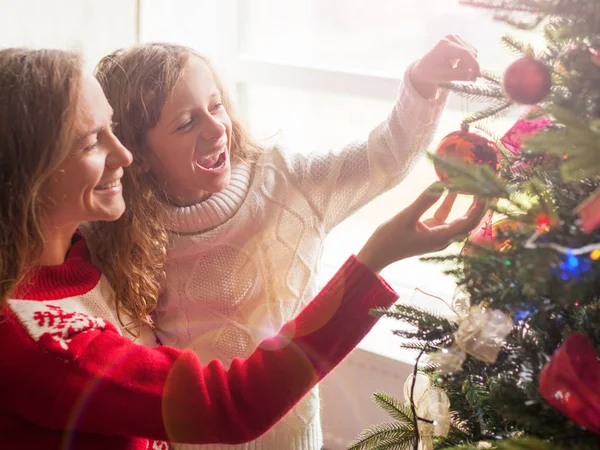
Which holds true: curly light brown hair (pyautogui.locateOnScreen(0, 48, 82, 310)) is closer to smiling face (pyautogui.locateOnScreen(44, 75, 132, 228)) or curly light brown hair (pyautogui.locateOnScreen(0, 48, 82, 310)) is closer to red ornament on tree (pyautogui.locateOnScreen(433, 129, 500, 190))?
smiling face (pyautogui.locateOnScreen(44, 75, 132, 228))

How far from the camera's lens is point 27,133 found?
3.01 feet

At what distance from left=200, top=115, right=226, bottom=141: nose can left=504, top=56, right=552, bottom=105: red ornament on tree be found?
578 millimetres

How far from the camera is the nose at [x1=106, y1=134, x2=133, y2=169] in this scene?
1.01 meters

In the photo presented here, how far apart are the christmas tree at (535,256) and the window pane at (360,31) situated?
792 millimetres

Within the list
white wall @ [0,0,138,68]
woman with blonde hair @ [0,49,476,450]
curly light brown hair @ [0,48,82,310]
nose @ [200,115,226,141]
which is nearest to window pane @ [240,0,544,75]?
white wall @ [0,0,138,68]

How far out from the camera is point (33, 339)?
36.0 inches

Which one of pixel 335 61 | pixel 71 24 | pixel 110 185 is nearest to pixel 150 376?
pixel 110 185

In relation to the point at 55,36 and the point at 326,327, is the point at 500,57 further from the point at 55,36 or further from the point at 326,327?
the point at 55,36

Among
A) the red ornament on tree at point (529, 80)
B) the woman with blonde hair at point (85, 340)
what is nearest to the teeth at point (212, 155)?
the woman with blonde hair at point (85, 340)

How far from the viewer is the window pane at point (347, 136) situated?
179 centimetres

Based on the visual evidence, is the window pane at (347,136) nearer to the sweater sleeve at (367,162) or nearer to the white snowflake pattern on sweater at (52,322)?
the sweater sleeve at (367,162)

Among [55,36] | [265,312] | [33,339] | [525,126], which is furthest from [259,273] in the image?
[55,36]

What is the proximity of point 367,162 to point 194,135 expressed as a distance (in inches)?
12.2

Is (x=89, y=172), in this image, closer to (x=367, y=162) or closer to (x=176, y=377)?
(x=176, y=377)
